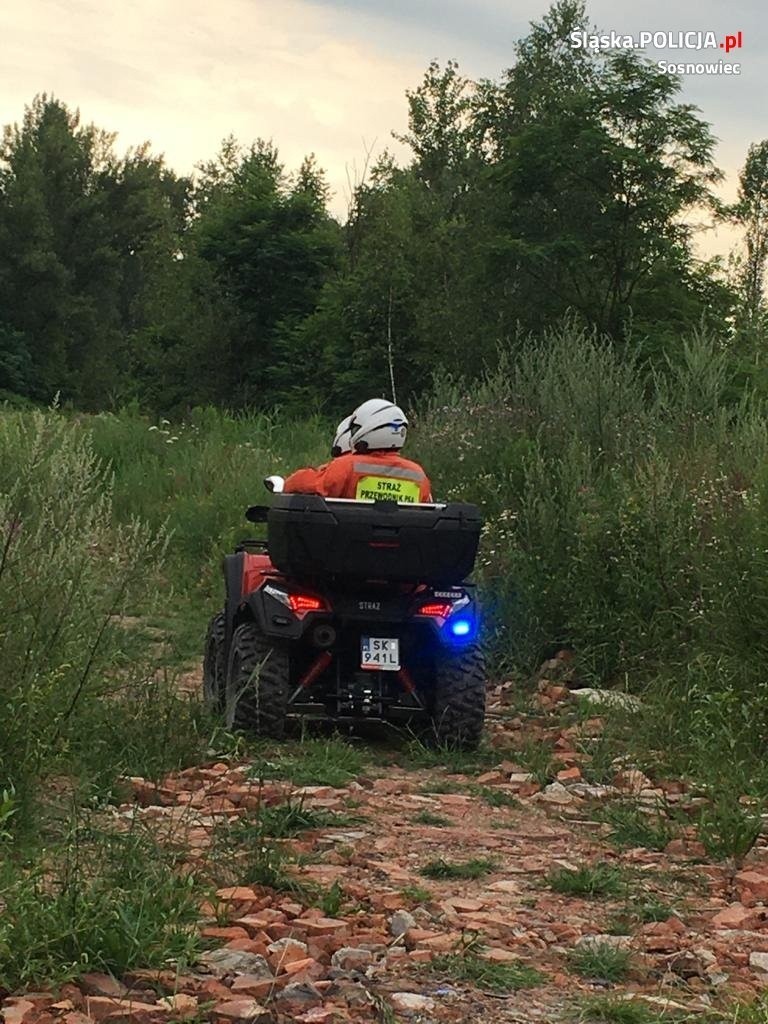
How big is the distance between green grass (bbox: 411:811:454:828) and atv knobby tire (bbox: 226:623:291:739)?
1.40 metres

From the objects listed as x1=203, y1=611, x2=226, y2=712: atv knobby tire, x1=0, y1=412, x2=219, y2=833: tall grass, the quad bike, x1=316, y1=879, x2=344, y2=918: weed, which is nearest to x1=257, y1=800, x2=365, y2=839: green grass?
x1=316, y1=879, x2=344, y2=918: weed

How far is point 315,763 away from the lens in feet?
20.4

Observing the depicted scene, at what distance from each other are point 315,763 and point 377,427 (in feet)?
6.11

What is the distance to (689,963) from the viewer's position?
12.2ft

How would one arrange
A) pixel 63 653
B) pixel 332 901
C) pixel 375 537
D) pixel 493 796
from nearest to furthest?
1. pixel 332 901
2. pixel 63 653
3. pixel 493 796
4. pixel 375 537

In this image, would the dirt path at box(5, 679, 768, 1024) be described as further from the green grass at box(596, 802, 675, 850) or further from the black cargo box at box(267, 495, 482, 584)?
the black cargo box at box(267, 495, 482, 584)

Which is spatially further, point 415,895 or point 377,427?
point 377,427

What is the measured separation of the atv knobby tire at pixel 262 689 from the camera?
22.0ft

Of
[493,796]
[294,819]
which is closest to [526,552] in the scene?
[493,796]

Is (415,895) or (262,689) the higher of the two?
(262,689)

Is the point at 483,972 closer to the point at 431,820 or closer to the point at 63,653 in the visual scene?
the point at 431,820

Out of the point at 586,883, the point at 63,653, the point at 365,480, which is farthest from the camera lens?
the point at 365,480

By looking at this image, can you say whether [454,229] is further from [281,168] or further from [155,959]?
[155,959]

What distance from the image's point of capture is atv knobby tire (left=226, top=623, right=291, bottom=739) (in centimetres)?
671
